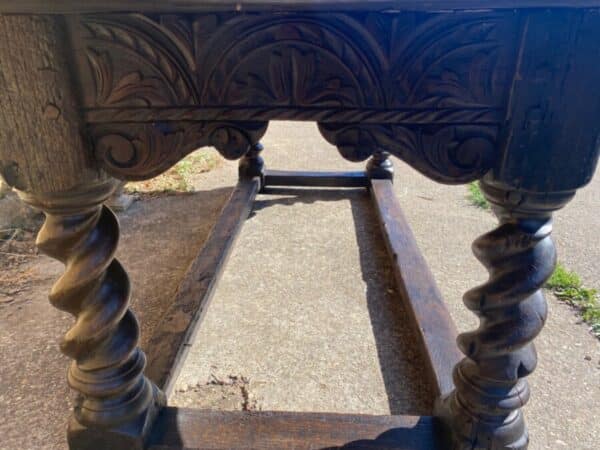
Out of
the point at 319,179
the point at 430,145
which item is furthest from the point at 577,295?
the point at 319,179

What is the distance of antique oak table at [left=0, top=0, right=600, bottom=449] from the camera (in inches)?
21.4

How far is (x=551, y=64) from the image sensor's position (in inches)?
21.5

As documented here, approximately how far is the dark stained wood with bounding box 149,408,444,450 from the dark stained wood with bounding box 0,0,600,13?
0.72m

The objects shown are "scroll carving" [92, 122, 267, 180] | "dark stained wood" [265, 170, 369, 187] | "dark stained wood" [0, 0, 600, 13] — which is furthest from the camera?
"dark stained wood" [265, 170, 369, 187]

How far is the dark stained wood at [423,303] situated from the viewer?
3.35 feet

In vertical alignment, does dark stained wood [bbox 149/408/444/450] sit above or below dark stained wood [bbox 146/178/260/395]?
above

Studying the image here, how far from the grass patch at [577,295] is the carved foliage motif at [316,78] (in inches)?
40.6

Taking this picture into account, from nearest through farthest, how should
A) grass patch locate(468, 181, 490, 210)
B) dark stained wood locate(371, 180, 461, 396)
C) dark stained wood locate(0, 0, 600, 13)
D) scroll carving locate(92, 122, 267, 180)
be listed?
1. dark stained wood locate(0, 0, 600, 13)
2. scroll carving locate(92, 122, 267, 180)
3. dark stained wood locate(371, 180, 461, 396)
4. grass patch locate(468, 181, 490, 210)

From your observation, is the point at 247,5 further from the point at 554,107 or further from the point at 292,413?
the point at 292,413

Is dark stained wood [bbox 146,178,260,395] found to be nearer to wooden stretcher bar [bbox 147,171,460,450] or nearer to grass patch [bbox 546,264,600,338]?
wooden stretcher bar [bbox 147,171,460,450]

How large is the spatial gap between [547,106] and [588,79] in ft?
0.18

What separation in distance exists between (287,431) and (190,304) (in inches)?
20.1

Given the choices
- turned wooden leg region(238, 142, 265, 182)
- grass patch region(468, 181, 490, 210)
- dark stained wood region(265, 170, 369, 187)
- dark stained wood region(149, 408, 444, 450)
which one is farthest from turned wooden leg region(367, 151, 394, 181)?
dark stained wood region(149, 408, 444, 450)

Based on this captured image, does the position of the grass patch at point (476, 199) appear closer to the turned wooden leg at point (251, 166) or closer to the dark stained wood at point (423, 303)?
the dark stained wood at point (423, 303)
